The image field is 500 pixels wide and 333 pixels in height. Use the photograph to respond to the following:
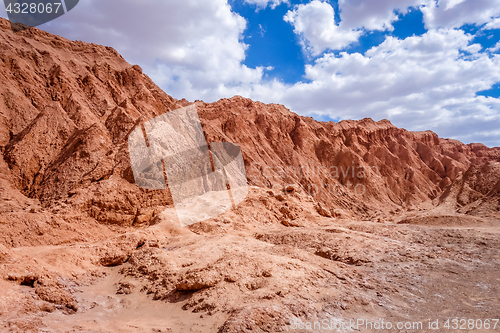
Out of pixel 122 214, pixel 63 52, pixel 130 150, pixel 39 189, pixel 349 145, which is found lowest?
pixel 122 214

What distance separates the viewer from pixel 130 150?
15234mm

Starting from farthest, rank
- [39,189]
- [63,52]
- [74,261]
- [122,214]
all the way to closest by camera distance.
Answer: [63,52] < [39,189] < [122,214] < [74,261]

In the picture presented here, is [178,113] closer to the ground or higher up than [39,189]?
higher up

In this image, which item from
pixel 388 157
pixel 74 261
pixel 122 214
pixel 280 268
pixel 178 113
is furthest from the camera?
pixel 388 157

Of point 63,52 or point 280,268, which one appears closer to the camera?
point 280,268

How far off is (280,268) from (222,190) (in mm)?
11692

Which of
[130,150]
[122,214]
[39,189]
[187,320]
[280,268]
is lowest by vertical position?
[187,320]

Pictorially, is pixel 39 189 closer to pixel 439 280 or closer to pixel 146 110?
pixel 146 110

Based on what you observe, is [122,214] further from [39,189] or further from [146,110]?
[146,110]

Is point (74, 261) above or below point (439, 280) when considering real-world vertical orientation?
above

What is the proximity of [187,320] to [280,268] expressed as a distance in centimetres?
250

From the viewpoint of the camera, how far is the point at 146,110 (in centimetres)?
2397

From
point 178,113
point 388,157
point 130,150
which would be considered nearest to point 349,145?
point 388,157

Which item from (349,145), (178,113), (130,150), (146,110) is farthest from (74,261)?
(349,145)
